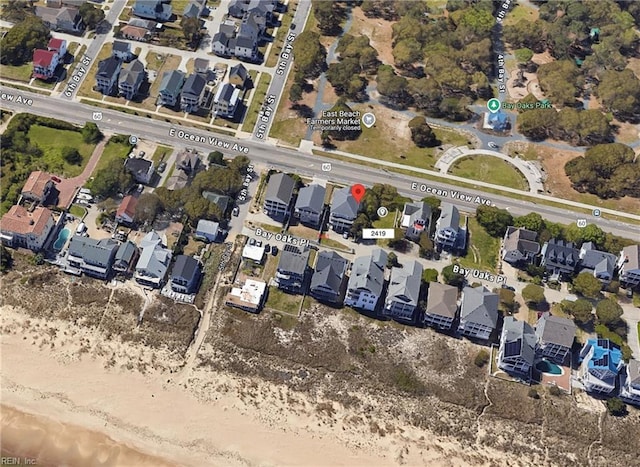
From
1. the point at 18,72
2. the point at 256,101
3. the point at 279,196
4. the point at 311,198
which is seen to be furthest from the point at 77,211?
the point at 256,101

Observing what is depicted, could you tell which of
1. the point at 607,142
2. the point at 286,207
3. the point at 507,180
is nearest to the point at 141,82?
the point at 286,207

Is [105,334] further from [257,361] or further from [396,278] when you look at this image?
[396,278]

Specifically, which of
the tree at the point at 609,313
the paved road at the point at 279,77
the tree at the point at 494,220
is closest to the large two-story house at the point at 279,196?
the paved road at the point at 279,77

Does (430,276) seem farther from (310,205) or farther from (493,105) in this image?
(493,105)

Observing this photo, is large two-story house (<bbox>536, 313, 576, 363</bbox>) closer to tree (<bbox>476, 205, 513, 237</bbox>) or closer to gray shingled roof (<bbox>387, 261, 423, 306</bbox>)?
gray shingled roof (<bbox>387, 261, 423, 306</bbox>)

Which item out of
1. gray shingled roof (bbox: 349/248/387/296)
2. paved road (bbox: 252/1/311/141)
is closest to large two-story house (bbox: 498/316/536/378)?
gray shingled roof (bbox: 349/248/387/296)

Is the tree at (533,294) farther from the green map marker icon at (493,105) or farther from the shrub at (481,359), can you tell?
the green map marker icon at (493,105)
